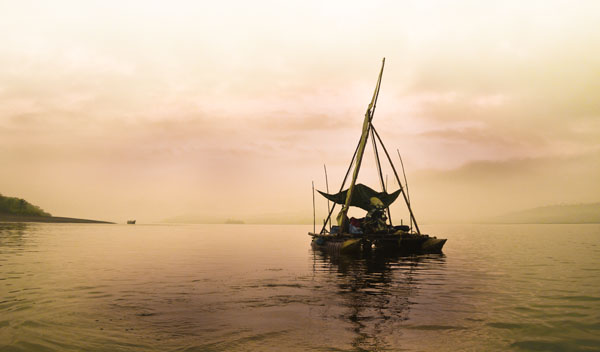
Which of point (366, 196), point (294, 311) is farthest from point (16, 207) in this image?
point (294, 311)

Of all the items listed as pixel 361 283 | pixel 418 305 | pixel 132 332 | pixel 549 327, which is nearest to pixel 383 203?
pixel 361 283

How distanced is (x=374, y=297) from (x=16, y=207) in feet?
573

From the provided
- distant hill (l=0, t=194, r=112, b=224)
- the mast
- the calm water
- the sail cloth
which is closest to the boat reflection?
the calm water

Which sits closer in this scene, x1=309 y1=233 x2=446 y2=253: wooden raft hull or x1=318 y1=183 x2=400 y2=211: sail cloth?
x1=309 y1=233 x2=446 y2=253: wooden raft hull

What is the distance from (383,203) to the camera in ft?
122

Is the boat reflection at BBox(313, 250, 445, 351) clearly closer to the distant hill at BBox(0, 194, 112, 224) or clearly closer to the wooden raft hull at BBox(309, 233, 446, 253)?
the wooden raft hull at BBox(309, 233, 446, 253)

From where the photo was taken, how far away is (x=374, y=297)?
14062 mm

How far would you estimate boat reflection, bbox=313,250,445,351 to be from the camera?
906 centimetres

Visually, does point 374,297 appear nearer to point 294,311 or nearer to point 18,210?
point 294,311

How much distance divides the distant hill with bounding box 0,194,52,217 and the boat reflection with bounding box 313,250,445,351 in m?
164

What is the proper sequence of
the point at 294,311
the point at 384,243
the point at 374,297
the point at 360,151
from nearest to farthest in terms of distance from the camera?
the point at 294,311 → the point at 374,297 → the point at 384,243 → the point at 360,151

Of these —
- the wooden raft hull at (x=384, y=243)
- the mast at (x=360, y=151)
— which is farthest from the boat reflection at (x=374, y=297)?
the mast at (x=360, y=151)

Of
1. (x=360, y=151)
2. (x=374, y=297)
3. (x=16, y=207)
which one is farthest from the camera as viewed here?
(x=16, y=207)

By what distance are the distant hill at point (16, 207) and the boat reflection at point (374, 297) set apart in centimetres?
16424
